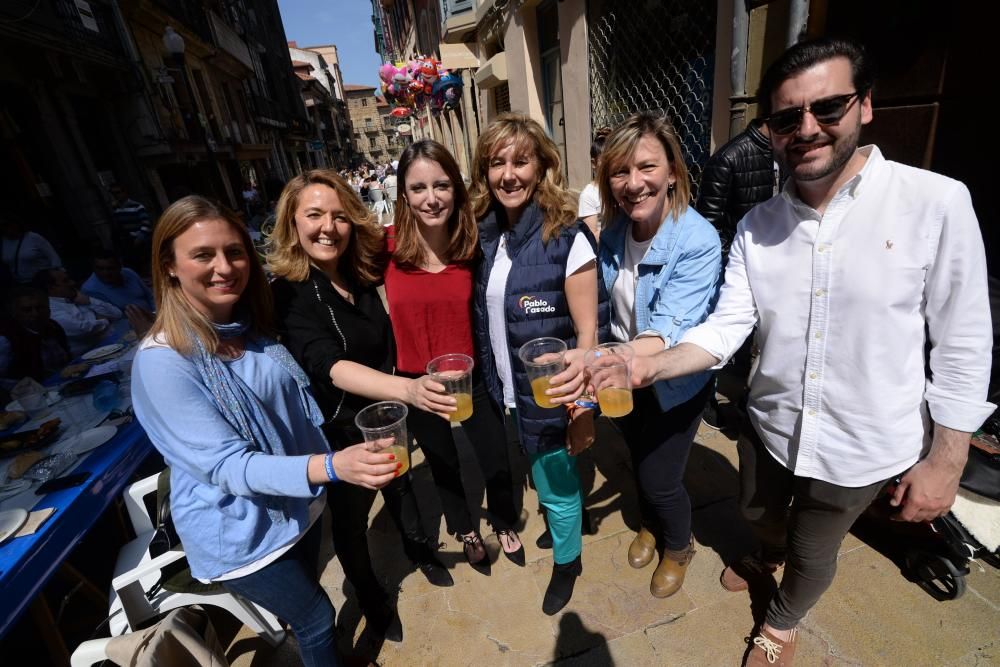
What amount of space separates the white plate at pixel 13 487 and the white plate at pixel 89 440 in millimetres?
226

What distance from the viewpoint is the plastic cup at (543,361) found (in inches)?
64.5

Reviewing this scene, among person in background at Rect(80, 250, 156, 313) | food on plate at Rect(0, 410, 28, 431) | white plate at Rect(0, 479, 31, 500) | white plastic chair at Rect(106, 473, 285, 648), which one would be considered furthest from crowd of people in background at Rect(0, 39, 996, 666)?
person in background at Rect(80, 250, 156, 313)

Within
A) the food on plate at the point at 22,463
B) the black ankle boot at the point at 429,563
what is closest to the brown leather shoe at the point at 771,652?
the black ankle boot at the point at 429,563

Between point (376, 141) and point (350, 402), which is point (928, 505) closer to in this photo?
point (350, 402)

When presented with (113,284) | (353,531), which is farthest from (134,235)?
(353,531)

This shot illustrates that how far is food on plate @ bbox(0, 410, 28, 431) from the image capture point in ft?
8.38

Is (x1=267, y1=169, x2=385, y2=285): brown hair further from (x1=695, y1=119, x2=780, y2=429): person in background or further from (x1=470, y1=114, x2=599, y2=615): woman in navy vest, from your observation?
(x1=695, y1=119, x2=780, y2=429): person in background

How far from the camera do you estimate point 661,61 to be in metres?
5.11

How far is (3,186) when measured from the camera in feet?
26.5

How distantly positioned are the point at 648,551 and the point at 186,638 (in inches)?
83.5

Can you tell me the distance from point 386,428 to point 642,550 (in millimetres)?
1738

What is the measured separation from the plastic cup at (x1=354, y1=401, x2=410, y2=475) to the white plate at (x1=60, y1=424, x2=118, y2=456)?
68.6 inches

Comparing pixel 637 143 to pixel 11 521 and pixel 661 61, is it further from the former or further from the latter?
pixel 661 61

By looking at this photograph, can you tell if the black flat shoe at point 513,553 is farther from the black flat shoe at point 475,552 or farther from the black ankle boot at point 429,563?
the black ankle boot at point 429,563
